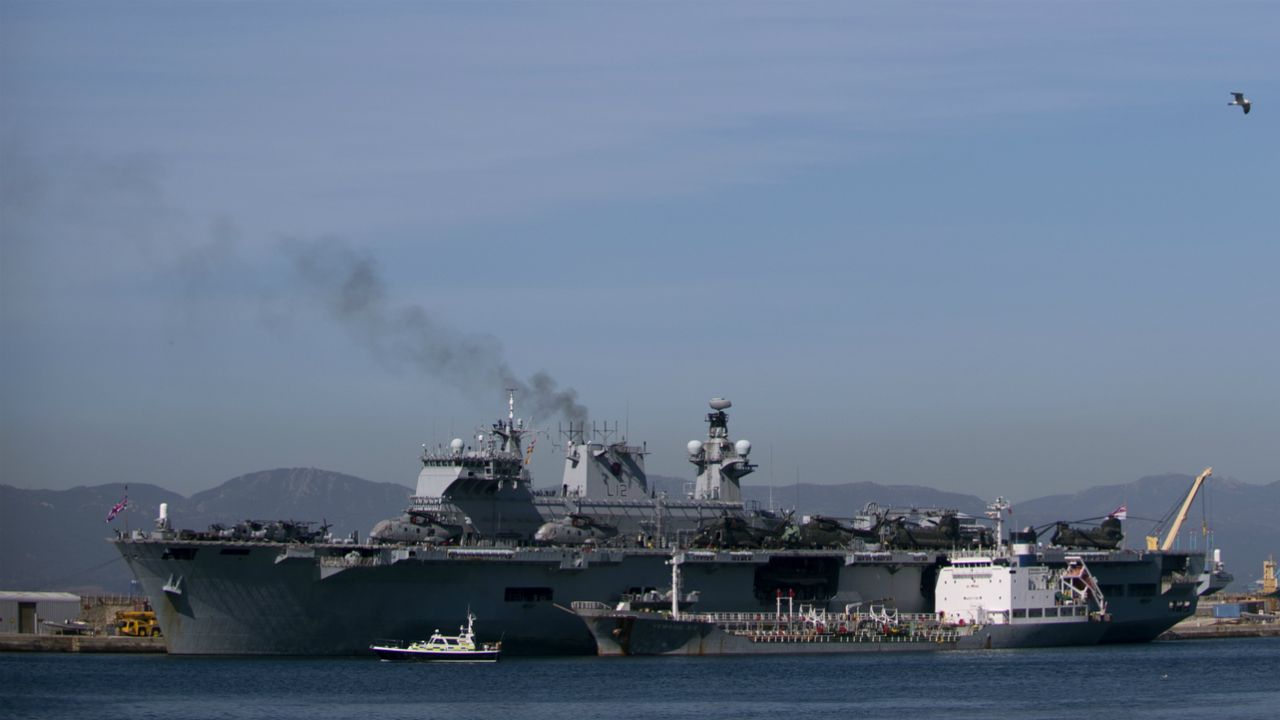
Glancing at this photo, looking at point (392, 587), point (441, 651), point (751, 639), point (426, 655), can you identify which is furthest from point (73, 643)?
point (751, 639)

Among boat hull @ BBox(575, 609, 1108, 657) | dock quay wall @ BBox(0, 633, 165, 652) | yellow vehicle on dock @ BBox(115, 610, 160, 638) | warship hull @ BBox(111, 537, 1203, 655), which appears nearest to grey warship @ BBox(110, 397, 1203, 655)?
warship hull @ BBox(111, 537, 1203, 655)

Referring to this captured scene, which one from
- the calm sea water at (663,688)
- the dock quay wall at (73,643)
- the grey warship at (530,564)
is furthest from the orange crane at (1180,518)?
the dock quay wall at (73,643)

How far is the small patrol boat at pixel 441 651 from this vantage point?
5106 cm

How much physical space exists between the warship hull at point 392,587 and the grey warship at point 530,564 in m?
0.04

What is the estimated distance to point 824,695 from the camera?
142 feet

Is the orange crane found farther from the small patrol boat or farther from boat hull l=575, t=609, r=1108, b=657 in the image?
the small patrol boat

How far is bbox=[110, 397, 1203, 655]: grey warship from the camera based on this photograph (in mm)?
51344

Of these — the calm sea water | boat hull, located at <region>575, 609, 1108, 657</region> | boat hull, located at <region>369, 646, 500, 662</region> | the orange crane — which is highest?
the orange crane

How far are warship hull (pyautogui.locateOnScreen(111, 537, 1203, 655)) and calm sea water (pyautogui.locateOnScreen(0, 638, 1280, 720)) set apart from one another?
51.2 inches

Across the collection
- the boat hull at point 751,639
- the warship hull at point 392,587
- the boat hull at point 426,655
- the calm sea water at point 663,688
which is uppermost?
the warship hull at point 392,587

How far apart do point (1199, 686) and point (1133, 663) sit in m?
5.92

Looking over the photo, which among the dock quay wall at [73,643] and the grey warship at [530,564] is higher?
the grey warship at [530,564]

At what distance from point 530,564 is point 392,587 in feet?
13.8

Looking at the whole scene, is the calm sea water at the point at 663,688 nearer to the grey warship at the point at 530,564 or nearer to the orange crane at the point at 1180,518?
the grey warship at the point at 530,564
